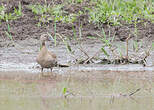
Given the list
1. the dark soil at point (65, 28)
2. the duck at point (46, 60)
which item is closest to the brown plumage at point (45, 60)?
the duck at point (46, 60)

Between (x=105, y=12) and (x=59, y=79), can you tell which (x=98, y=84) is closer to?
(x=59, y=79)

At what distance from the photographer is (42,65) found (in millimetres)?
9352

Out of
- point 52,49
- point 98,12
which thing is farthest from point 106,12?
point 52,49

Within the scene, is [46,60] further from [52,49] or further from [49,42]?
[49,42]

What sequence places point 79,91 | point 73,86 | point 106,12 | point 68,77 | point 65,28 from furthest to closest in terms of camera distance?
point 106,12, point 65,28, point 68,77, point 73,86, point 79,91

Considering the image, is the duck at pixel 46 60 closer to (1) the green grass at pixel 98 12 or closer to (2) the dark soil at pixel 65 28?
(2) the dark soil at pixel 65 28

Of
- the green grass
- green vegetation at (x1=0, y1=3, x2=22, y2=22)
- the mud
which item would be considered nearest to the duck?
the mud

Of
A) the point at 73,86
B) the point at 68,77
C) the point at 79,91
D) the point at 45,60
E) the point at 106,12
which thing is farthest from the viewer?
the point at 106,12

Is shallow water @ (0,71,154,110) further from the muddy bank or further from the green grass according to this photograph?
the green grass

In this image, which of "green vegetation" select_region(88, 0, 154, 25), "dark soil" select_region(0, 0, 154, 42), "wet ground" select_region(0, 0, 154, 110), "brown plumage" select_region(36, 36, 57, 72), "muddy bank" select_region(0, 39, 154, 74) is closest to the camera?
"wet ground" select_region(0, 0, 154, 110)

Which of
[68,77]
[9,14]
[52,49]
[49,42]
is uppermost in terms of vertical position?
[9,14]

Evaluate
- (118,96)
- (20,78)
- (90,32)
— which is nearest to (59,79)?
(20,78)

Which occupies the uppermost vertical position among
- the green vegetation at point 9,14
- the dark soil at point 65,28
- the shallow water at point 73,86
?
the green vegetation at point 9,14

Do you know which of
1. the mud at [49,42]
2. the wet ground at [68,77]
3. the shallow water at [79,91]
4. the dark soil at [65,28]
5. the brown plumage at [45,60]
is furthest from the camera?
the dark soil at [65,28]
